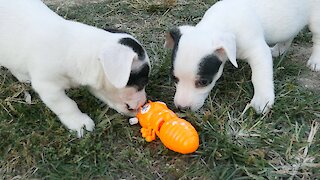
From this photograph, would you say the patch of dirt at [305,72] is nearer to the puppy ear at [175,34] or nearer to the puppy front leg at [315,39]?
the puppy front leg at [315,39]

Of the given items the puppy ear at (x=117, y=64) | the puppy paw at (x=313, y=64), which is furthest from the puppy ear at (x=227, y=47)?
the puppy paw at (x=313, y=64)

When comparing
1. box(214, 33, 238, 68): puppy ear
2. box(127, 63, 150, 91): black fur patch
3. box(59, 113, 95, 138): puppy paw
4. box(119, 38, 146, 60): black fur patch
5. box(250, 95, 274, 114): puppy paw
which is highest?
box(119, 38, 146, 60): black fur patch

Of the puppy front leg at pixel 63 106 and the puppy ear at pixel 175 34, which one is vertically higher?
the puppy ear at pixel 175 34

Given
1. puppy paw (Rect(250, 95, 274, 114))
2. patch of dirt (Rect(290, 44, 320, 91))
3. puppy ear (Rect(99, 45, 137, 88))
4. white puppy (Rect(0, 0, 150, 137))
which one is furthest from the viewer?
patch of dirt (Rect(290, 44, 320, 91))

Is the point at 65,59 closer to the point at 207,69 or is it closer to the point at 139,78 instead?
the point at 139,78

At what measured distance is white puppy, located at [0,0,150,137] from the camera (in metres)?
3.90

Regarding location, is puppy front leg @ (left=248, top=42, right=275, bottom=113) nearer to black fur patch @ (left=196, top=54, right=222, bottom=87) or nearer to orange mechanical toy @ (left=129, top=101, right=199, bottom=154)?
black fur patch @ (left=196, top=54, right=222, bottom=87)

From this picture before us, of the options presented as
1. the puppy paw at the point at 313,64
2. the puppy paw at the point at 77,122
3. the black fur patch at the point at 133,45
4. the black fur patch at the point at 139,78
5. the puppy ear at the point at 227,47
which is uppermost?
the black fur patch at the point at 133,45

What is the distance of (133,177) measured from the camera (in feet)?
11.9

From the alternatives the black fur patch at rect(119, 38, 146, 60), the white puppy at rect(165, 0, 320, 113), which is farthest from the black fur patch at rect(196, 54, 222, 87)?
the black fur patch at rect(119, 38, 146, 60)

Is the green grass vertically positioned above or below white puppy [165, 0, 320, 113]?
below

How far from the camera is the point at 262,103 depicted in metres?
4.19

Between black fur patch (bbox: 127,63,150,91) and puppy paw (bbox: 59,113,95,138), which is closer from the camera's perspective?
black fur patch (bbox: 127,63,150,91)

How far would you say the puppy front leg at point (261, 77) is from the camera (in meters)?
4.20
